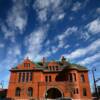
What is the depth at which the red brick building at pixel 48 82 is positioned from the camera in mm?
44062

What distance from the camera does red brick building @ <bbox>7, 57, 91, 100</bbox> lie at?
145 feet

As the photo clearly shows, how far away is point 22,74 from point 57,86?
1247cm

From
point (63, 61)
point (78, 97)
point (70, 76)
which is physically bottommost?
point (78, 97)

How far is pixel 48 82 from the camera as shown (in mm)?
45156

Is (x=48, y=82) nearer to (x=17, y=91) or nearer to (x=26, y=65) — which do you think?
(x=26, y=65)

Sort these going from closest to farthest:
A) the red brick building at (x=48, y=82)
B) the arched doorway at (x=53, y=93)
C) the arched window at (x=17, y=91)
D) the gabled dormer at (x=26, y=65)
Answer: the red brick building at (x=48, y=82) < the arched window at (x=17, y=91) < the arched doorway at (x=53, y=93) < the gabled dormer at (x=26, y=65)

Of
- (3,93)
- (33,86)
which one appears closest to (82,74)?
(33,86)

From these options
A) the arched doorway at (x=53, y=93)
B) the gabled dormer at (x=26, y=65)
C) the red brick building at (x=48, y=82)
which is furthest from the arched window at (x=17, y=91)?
the arched doorway at (x=53, y=93)

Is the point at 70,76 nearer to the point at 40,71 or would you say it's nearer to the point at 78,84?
the point at 78,84

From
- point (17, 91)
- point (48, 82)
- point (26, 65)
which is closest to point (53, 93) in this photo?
point (48, 82)

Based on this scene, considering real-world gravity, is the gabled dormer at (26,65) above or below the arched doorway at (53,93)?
above

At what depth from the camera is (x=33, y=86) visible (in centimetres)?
4525

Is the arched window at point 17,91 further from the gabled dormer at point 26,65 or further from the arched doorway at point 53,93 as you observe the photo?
the arched doorway at point 53,93

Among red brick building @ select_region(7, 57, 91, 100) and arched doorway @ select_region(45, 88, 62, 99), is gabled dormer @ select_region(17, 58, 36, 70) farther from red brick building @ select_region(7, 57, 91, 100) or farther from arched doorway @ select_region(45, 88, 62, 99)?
arched doorway @ select_region(45, 88, 62, 99)
